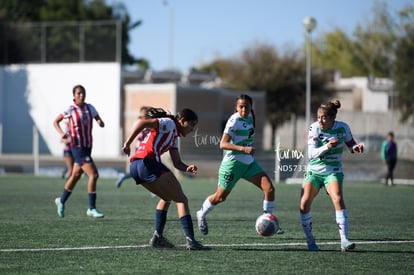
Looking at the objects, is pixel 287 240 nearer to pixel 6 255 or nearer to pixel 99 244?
pixel 99 244

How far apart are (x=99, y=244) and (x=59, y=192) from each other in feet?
38.9

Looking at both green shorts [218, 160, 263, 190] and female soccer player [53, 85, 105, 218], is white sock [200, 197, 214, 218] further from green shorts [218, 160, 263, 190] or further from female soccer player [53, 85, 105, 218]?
female soccer player [53, 85, 105, 218]

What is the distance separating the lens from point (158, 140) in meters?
10.5

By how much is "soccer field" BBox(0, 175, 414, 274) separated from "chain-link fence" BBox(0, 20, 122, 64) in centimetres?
2721

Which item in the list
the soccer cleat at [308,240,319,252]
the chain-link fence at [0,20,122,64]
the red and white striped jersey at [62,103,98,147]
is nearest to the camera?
the soccer cleat at [308,240,319,252]

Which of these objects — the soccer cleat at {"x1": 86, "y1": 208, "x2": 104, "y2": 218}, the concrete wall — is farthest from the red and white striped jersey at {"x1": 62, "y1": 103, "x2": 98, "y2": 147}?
the concrete wall

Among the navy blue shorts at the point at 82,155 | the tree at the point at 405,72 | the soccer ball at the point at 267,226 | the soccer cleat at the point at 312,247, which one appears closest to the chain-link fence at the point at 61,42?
the tree at the point at 405,72

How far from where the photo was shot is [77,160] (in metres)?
15.2

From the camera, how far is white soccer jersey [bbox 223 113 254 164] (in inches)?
480

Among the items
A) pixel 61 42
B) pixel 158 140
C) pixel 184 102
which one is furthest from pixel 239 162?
pixel 184 102

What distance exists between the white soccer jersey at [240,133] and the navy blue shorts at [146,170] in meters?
1.84

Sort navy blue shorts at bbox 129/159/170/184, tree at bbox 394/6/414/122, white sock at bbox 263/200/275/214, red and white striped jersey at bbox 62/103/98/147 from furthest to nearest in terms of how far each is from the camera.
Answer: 1. tree at bbox 394/6/414/122
2. red and white striped jersey at bbox 62/103/98/147
3. white sock at bbox 263/200/275/214
4. navy blue shorts at bbox 129/159/170/184

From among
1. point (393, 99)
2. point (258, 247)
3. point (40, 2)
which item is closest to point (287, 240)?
point (258, 247)

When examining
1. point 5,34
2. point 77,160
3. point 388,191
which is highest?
point 5,34
